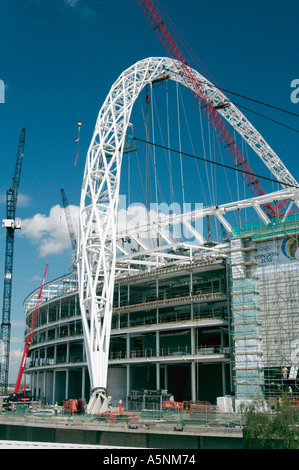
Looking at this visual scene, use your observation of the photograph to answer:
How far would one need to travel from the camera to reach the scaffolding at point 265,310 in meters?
42.0

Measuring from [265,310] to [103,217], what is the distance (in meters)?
18.8

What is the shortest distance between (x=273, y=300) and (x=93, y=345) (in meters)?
16.5

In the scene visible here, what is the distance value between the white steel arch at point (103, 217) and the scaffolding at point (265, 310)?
11.8m

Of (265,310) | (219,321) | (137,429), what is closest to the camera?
(137,429)

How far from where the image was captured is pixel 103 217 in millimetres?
51281

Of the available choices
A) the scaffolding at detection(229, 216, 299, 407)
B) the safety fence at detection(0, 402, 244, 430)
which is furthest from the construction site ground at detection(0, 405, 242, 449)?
the scaffolding at detection(229, 216, 299, 407)

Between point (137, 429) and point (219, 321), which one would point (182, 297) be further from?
point (137, 429)

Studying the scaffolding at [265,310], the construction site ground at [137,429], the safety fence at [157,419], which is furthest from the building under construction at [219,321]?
the construction site ground at [137,429]

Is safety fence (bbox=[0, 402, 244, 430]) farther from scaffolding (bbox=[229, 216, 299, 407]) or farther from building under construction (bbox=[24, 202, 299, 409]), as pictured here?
scaffolding (bbox=[229, 216, 299, 407])

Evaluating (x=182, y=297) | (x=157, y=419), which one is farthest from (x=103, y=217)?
(x=157, y=419)

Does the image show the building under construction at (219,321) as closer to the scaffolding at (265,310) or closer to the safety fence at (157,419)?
the scaffolding at (265,310)

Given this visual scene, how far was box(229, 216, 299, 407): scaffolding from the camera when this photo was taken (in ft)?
138
